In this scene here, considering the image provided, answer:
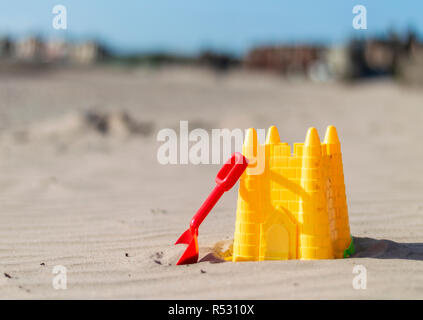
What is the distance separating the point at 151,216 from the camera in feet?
14.7

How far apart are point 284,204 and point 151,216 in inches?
67.5

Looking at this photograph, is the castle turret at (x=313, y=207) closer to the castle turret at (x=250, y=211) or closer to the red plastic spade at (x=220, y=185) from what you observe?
the castle turret at (x=250, y=211)

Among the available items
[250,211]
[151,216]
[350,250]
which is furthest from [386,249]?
[151,216]

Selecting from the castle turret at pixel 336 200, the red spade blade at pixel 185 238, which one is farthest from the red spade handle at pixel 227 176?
the castle turret at pixel 336 200

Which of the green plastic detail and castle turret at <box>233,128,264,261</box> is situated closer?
castle turret at <box>233,128,264,261</box>

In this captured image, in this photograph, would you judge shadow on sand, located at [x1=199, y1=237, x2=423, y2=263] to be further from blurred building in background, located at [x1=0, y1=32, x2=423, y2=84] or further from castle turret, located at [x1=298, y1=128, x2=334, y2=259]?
blurred building in background, located at [x1=0, y1=32, x2=423, y2=84]

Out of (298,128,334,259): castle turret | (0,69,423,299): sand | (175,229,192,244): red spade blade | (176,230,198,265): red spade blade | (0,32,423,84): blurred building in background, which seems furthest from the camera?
(0,32,423,84): blurred building in background

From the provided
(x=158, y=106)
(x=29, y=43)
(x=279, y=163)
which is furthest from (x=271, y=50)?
(x=279, y=163)

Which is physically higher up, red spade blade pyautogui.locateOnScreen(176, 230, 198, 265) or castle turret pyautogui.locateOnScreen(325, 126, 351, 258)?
castle turret pyautogui.locateOnScreen(325, 126, 351, 258)

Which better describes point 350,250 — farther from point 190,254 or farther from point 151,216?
point 151,216

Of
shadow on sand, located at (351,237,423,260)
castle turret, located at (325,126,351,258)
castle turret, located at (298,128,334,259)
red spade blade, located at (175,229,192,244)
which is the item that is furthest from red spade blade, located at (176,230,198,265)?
shadow on sand, located at (351,237,423,260)

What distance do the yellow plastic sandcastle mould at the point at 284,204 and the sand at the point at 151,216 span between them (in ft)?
0.38

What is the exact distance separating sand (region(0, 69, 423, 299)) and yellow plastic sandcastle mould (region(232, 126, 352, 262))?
0.11 meters

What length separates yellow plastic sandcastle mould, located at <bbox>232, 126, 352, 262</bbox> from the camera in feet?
9.69
